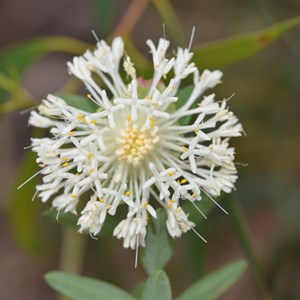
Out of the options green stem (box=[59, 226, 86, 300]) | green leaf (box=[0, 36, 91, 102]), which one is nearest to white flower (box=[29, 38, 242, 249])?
green leaf (box=[0, 36, 91, 102])

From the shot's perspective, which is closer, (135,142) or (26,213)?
(135,142)

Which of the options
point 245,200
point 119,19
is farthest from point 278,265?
point 119,19

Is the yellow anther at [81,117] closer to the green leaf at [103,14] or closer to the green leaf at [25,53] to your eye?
the green leaf at [25,53]

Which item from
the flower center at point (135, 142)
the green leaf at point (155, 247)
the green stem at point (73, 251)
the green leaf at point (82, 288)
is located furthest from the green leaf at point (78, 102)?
the green stem at point (73, 251)

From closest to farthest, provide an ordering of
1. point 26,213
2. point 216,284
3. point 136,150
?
point 136,150 → point 216,284 → point 26,213

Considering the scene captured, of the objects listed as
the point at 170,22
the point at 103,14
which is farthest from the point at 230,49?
the point at 103,14

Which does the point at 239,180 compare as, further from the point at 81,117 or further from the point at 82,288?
the point at 81,117
